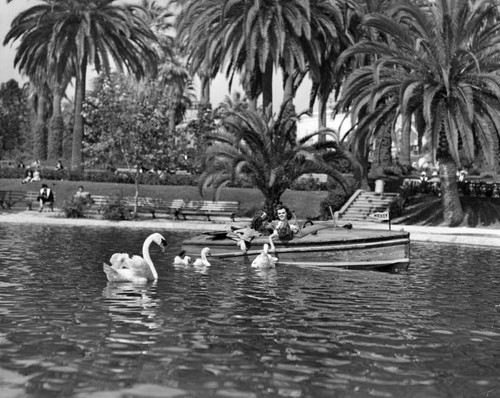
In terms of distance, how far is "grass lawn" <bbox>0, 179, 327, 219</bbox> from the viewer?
1694 inches

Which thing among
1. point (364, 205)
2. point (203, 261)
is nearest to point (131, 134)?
point (364, 205)

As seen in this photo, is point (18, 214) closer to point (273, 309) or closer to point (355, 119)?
point (355, 119)

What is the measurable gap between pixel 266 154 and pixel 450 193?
1032cm

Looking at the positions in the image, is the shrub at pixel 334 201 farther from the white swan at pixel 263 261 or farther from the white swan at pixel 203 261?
the white swan at pixel 263 261

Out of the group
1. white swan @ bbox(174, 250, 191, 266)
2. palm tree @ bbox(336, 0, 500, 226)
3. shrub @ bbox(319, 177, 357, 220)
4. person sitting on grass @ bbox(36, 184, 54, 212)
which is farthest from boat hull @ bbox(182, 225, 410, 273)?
person sitting on grass @ bbox(36, 184, 54, 212)

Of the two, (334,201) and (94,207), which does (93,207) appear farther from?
(334,201)

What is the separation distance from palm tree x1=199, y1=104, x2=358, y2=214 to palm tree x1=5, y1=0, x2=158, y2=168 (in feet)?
56.8

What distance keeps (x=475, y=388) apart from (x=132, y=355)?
404 cm

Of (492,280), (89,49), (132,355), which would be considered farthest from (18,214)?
(132,355)

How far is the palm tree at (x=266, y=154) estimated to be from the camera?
112ft

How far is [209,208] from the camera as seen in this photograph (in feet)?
132

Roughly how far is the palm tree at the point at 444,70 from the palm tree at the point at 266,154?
4.26 metres

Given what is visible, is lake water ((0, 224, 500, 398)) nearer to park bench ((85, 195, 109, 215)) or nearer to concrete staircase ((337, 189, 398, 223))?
park bench ((85, 195, 109, 215))

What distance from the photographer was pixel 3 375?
8.36 metres
